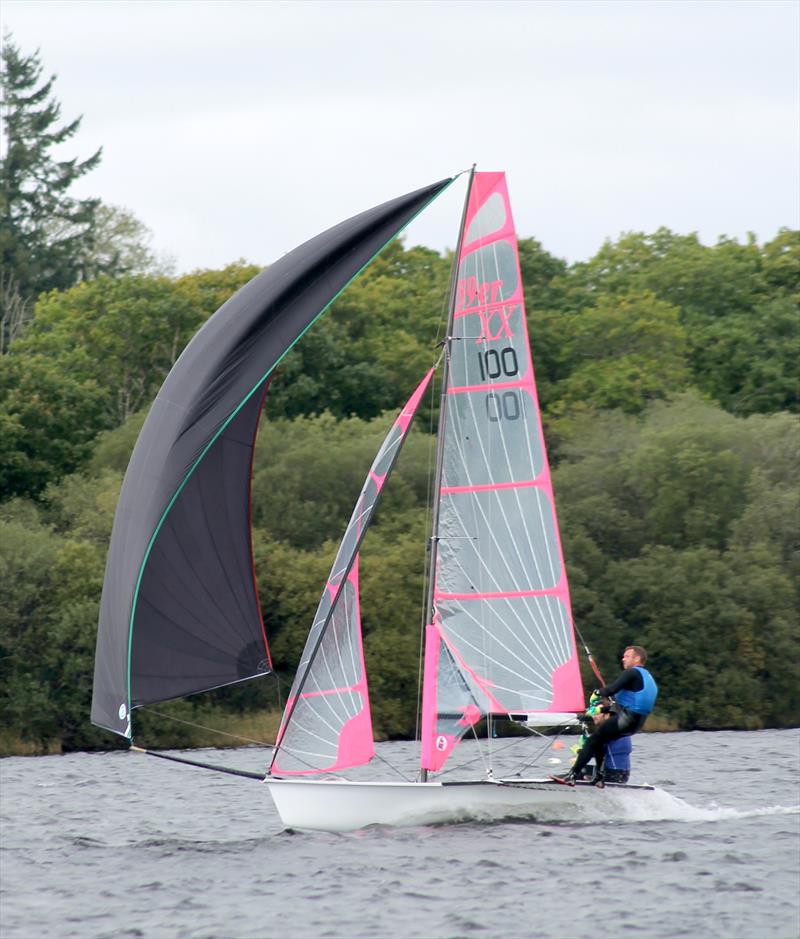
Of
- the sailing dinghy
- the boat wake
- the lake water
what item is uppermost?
the sailing dinghy

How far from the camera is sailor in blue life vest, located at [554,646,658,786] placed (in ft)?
53.6

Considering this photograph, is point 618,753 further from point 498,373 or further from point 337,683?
point 498,373

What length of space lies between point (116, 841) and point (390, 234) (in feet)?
23.0

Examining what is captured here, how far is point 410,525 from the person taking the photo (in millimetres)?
34438

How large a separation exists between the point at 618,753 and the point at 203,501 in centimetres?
482

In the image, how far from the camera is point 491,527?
16391mm

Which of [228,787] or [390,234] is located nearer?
[390,234]

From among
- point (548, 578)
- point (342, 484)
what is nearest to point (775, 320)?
point (342, 484)

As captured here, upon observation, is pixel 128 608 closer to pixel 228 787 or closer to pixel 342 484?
pixel 228 787

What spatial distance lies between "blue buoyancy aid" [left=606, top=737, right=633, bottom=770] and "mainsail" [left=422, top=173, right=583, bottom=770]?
0.53 m

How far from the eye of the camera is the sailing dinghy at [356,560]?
610 inches

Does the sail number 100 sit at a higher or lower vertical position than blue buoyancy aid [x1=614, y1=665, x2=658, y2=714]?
higher

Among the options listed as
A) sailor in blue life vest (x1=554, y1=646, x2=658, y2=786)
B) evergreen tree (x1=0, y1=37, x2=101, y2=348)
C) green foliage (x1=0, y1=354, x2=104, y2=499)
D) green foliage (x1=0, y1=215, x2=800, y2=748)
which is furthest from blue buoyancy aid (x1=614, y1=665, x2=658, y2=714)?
evergreen tree (x1=0, y1=37, x2=101, y2=348)

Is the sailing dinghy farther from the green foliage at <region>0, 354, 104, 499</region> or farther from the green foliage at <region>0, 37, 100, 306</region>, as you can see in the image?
the green foliage at <region>0, 37, 100, 306</region>
